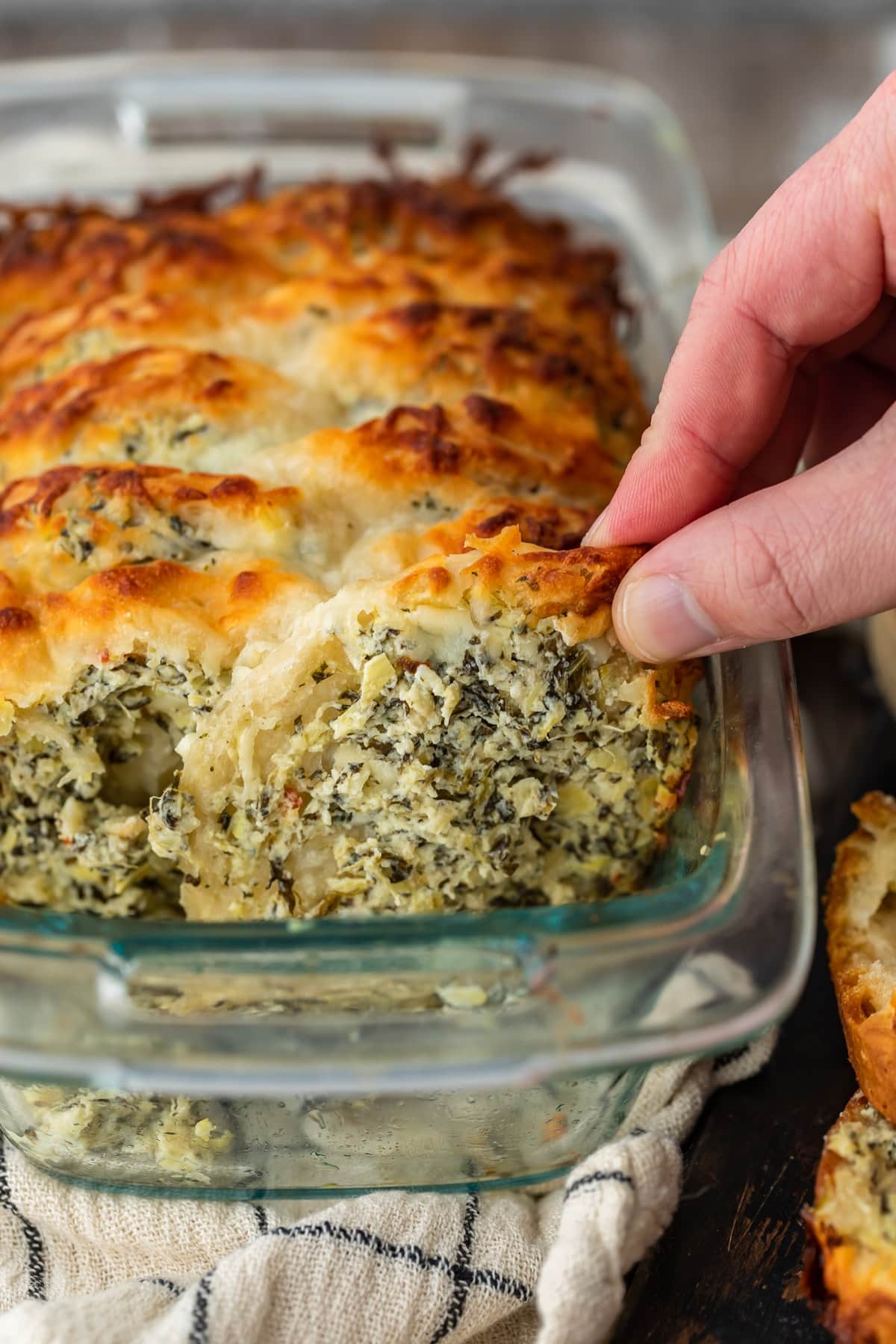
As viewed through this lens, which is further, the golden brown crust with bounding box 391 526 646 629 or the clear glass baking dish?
the golden brown crust with bounding box 391 526 646 629

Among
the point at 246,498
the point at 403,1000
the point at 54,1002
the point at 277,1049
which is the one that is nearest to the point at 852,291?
the point at 246,498

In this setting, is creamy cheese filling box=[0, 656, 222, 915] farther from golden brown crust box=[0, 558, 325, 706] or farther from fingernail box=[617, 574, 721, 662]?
fingernail box=[617, 574, 721, 662]

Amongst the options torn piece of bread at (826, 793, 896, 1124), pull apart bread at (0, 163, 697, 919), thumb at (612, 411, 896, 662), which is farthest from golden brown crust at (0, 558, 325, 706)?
torn piece of bread at (826, 793, 896, 1124)

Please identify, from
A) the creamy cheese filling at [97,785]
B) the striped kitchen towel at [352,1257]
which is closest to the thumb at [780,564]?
the creamy cheese filling at [97,785]

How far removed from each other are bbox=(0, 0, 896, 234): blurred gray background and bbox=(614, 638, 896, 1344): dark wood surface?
176 inches

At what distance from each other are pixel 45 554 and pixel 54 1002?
783mm

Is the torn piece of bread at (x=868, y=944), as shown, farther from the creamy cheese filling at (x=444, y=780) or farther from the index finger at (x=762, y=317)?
the index finger at (x=762, y=317)

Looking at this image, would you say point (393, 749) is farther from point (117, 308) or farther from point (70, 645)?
point (117, 308)

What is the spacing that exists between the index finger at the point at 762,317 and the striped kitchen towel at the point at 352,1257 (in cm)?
96

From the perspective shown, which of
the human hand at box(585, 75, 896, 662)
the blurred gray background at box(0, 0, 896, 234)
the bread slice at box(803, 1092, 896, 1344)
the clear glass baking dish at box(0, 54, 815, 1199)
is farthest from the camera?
the blurred gray background at box(0, 0, 896, 234)

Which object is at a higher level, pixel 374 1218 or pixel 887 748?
pixel 887 748

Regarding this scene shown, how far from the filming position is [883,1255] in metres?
1.76

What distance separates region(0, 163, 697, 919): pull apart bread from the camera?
1959 millimetres

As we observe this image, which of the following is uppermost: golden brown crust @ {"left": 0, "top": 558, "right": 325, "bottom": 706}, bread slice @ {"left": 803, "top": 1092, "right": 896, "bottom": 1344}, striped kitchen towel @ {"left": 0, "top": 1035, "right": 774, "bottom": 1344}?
golden brown crust @ {"left": 0, "top": 558, "right": 325, "bottom": 706}
